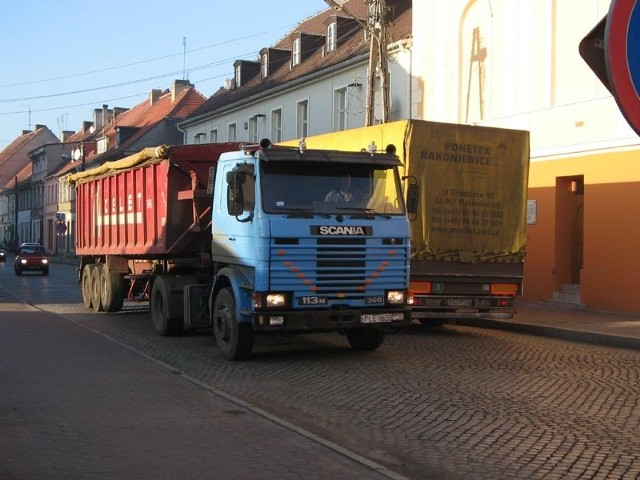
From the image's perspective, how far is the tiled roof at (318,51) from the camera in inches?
1148

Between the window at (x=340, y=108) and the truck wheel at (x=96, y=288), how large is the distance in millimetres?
13738

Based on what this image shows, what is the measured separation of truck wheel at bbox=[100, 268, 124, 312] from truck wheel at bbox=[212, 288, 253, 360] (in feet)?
21.3

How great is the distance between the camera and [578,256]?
1920 cm

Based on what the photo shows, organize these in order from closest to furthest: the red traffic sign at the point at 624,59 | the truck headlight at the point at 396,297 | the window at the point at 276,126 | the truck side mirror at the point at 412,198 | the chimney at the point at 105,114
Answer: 1. the red traffic sign at the point at 624,59
2. the truck headlight at the point at 396,297
3. the truck side mirror at the point at 412,198
4. the window at the point at 276,126
5. the chimney at the point at 105,114

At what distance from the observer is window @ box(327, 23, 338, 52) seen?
33.7 meters

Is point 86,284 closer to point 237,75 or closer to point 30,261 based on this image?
point 30,261

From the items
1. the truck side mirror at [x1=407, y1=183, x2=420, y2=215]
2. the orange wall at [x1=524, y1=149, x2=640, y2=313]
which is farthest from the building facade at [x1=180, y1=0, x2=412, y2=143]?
the truck side mirror at [x1=407, y1=183, x2=420, y2=215]

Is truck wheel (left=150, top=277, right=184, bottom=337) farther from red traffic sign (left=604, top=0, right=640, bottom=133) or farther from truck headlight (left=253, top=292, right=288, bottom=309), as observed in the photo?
red traffic sign (left=604, top=0, right=640, bottom=133)

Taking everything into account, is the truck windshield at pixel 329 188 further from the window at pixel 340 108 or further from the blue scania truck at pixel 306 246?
the window at pixel 340 108

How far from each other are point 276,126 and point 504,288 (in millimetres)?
24015

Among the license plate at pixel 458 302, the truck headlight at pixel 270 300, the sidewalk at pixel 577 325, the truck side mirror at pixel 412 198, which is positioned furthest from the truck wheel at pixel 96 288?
the truck side mirror at pixel 412 198

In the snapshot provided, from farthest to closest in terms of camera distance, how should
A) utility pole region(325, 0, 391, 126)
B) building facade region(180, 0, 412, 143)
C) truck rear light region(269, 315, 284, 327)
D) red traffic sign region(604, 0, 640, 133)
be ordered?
building facade region(180, 0, 412, 143) < utility pole region(325, 0, 391, 126) < truck rear light region(269, 315, 284, 327) < red traffic sign region(604, 0, 640, 133)

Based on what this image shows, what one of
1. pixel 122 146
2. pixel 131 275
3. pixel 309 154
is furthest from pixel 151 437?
pixel 122 146

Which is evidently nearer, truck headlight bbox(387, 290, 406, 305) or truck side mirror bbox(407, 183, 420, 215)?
truck headlight bbox(387, 290, 406, 305)
